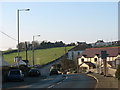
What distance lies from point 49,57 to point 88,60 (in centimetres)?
1509

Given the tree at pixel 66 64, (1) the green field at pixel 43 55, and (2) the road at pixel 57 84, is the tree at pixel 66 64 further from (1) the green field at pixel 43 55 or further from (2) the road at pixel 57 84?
(2) the road at pixel 57 84

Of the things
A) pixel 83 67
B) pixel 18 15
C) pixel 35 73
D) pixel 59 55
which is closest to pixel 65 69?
pixel 83 67

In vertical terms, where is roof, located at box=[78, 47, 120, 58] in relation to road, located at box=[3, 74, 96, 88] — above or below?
above

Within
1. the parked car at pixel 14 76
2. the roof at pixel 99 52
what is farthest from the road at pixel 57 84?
the roof at pixel 99 52

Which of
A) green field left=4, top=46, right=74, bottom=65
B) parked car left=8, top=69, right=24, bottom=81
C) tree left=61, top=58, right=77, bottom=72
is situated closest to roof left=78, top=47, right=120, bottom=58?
green field left=4, top=46, right=74, bottom=65

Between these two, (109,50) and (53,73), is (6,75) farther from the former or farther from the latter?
(109,50)

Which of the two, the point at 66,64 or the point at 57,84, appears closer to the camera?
the point at 57,84

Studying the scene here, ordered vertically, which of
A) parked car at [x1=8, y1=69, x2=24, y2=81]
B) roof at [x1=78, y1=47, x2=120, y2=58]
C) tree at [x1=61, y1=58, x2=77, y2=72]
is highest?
roof at [x1=78, y1=47, x2=120, y2=58]

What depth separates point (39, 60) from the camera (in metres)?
109

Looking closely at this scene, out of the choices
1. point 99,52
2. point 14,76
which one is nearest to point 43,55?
point 99,52

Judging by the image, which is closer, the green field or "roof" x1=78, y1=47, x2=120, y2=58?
"roof" x1=78, y1=47, x2=120, y2=58

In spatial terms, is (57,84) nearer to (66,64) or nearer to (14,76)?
(14,76)

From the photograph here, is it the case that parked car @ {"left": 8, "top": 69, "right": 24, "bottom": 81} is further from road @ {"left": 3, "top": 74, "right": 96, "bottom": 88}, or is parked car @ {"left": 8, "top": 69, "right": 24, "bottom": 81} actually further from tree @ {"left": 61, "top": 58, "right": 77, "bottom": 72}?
tree @ {"left": 61, "top": 58, "right": 77, "bottom": 72}

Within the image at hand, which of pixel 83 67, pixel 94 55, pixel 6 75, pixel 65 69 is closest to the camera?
pixel 6 75
